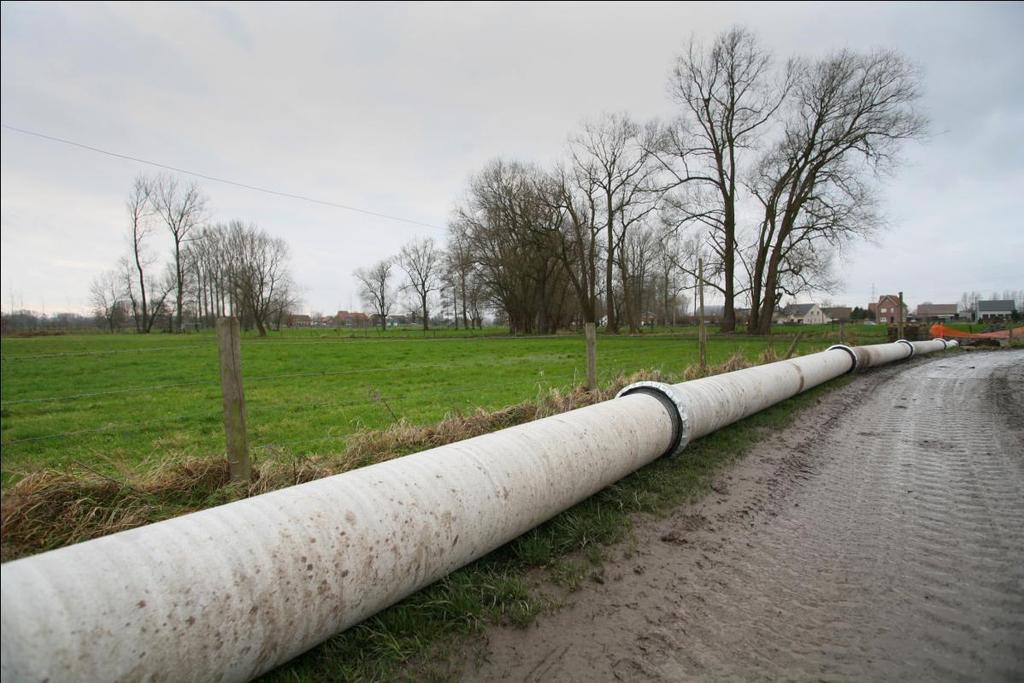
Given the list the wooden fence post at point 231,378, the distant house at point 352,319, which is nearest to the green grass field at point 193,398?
→ the wooden fence post at point 231,378

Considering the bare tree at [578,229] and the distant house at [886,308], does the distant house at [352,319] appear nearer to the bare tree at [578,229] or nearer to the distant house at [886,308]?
the bare tree at [578,229]

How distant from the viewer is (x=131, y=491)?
3.43 m

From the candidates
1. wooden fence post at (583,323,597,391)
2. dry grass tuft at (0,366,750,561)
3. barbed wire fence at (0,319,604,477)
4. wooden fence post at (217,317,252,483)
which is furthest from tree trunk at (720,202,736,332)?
wooden fence post at (217,317,252,483)

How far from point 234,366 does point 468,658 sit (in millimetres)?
2338

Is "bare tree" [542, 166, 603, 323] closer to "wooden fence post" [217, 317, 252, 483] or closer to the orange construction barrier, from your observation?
the orange construction barrier

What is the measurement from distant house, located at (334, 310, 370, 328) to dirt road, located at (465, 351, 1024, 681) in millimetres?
90861

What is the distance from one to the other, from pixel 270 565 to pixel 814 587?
2.86 meters

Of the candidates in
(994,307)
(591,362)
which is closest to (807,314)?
(994,307)

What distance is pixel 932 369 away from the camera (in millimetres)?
13773

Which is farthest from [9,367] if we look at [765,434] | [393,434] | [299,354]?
[765,434]

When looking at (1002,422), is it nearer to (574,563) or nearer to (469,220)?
(574,563)

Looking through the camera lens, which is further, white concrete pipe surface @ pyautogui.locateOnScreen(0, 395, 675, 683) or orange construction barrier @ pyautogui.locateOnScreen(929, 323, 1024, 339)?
orange construction barrier @ pyautogui.locateOnScreen(929, 323, 1024, 339)

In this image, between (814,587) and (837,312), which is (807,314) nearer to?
(837,312)

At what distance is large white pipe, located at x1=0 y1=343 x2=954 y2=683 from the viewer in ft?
5.17
